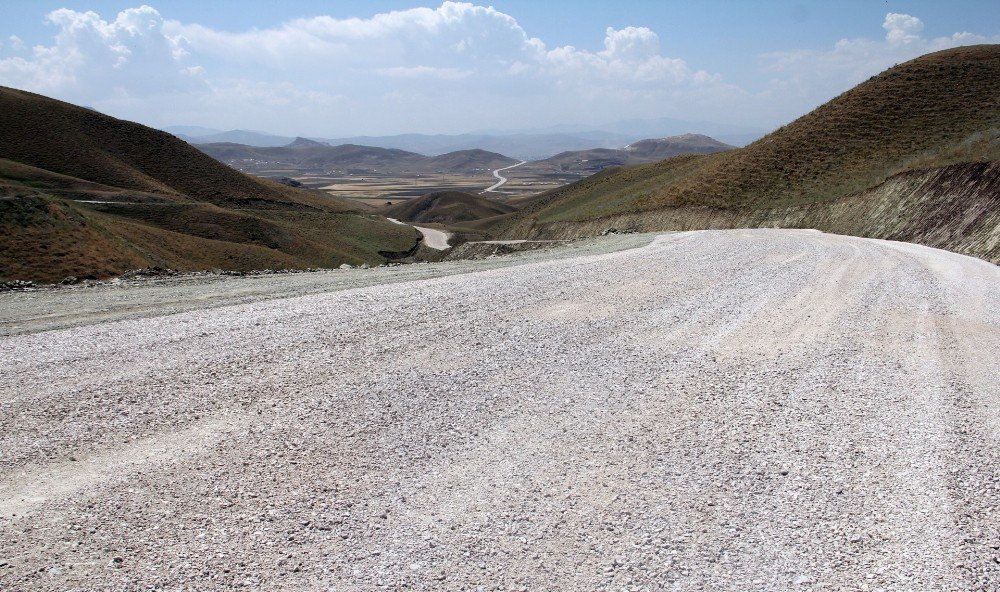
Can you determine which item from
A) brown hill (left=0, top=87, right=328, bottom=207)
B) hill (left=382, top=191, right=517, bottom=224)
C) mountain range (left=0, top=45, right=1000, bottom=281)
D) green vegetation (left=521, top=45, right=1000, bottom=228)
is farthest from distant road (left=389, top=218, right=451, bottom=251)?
hill (left=382, top=191, right=517, bottom=224)

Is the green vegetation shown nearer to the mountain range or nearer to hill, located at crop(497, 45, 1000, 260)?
hill, located at crop(497, 45, 1000, 260)

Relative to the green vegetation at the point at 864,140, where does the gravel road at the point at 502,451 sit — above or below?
below

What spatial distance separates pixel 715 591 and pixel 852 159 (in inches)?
1798

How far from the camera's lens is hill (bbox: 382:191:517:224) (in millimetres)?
136625

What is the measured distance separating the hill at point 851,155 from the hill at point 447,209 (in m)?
76.2

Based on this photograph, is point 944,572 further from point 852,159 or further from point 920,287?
point 852,159

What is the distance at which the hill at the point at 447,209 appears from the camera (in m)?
137

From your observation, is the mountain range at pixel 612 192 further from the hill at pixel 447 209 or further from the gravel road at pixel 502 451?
the hill at pixel 447 209

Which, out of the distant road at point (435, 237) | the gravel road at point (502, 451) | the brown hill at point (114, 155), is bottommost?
the distant road at point (435, 237)

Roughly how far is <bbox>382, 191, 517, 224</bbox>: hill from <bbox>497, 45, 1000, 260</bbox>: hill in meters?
76.2

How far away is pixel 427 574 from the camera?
177 inches

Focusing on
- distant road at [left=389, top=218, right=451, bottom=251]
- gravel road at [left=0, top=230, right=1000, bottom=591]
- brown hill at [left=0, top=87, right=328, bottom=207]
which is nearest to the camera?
gravel road at [left=0, top=230, right=1000, bottom=591]

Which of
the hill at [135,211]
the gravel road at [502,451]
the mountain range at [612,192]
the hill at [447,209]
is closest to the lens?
the gravel road at [502,451]

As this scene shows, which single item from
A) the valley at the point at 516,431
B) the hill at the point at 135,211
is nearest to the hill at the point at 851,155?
the valley at the point at 516,431
